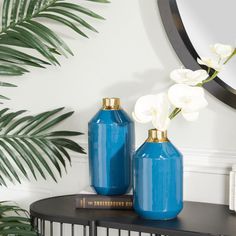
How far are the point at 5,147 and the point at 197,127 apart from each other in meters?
0.60

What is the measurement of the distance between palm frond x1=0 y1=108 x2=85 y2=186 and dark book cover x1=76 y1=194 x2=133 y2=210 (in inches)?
10.2

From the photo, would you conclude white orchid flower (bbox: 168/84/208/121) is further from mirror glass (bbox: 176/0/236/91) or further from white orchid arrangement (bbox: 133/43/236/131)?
mirror glass (bbox: 176/0/236/91)

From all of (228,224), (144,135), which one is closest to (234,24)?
(144,135)

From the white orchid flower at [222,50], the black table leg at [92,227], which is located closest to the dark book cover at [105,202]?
the black table leg at [92,227]

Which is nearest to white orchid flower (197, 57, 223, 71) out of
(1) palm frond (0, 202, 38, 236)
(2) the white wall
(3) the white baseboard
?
(2) the white wall

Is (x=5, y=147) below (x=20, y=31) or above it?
below

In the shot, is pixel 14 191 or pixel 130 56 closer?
pixel 130 56

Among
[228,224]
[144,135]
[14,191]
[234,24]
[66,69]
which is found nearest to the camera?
[228,224]

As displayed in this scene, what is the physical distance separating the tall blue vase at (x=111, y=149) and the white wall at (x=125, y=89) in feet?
0.45

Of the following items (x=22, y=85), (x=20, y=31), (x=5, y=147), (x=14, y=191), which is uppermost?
(x=20, y=31)

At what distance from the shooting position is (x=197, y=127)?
1.50 meters

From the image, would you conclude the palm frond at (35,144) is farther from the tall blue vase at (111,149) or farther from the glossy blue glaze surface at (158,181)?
the glossy blue glaze surface at (158,181)

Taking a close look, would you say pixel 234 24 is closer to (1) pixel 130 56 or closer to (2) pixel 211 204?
(1) pixel 130 56

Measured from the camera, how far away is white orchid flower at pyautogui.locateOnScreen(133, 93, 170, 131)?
4.18 feet
